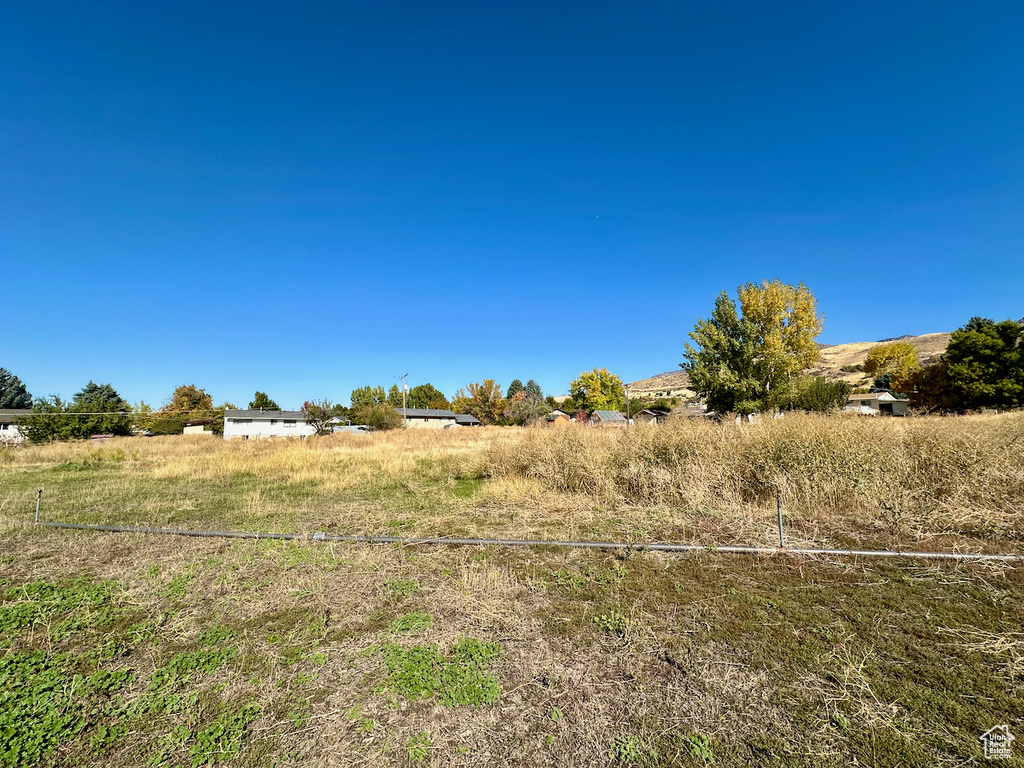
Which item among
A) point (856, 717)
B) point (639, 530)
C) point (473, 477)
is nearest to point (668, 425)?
point (639, 530)

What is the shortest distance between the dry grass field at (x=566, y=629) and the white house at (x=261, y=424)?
125 ft

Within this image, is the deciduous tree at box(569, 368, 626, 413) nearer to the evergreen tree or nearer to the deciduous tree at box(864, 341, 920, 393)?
the deciduous tree at box(864, 341, 920, 393)

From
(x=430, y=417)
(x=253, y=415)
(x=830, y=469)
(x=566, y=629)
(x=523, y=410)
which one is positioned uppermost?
(x=253, y=415)

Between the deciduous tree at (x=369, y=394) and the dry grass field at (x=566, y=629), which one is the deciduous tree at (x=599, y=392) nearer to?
the deciduous tree at (x=369, y=394)

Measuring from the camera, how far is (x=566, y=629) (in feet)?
10.9

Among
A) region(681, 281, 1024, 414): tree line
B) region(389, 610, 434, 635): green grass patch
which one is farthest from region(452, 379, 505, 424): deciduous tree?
region(389, 610, 434, 635): green grass patch

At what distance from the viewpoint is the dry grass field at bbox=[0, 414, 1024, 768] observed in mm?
2186

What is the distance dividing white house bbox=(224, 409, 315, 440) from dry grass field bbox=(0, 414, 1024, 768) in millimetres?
38080

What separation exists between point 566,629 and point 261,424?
155ft

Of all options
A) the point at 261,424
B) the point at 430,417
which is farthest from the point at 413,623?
the point at 430,417

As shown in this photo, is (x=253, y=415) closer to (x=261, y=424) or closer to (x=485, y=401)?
(x=261, y=424)

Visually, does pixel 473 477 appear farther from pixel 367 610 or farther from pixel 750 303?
pixel 750 303

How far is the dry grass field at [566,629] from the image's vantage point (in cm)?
219

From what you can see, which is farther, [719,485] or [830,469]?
[719,485]
